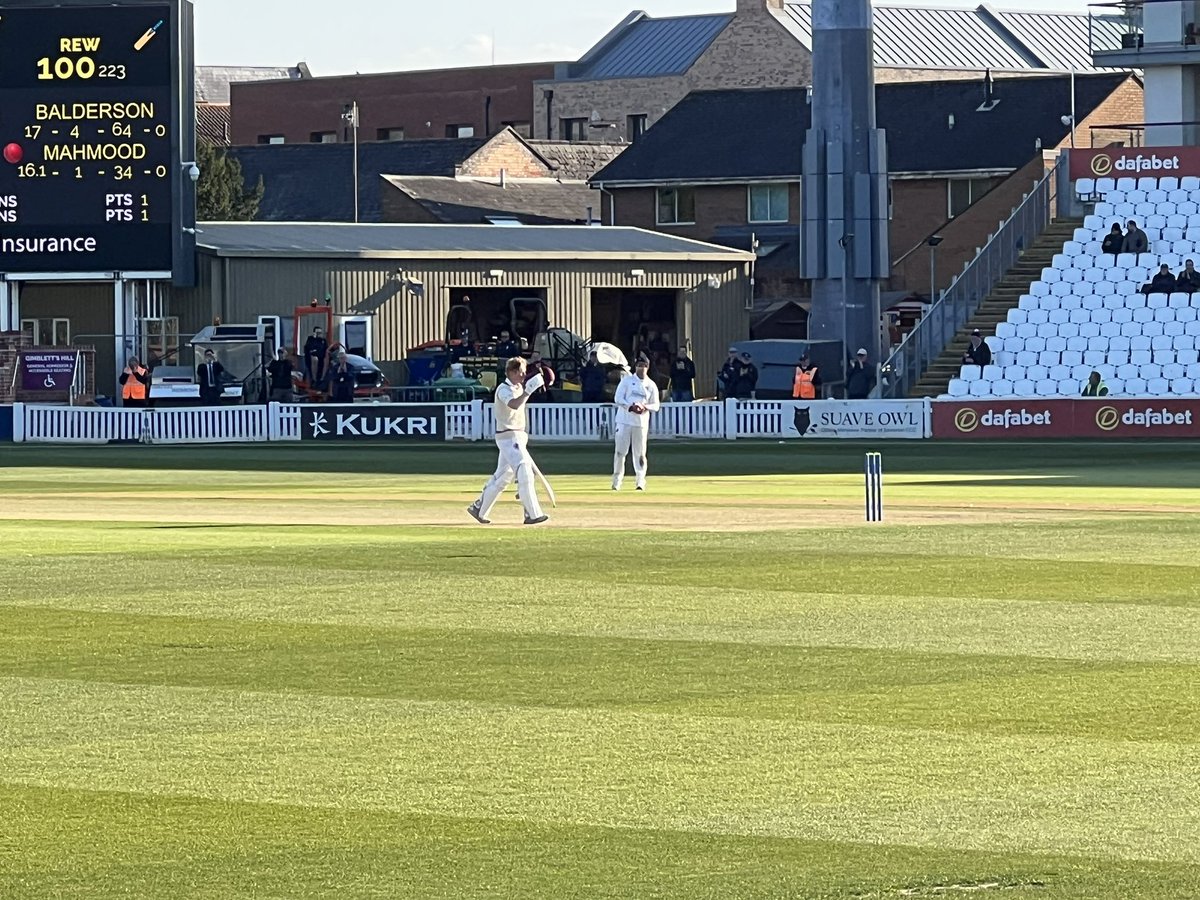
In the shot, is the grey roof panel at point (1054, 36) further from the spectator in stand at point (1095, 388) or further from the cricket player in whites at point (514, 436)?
the cricket player in whites at point (514, 436)

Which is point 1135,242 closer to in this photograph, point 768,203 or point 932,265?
point 932,265

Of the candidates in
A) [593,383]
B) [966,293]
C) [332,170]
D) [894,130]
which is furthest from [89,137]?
[332,170]

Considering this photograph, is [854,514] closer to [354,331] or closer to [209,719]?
[209,719]

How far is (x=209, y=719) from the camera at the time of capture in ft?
38.9

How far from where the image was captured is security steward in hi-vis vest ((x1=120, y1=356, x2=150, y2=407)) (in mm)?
46938

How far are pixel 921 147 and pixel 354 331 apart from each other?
25.4 m

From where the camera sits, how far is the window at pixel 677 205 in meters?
76.6

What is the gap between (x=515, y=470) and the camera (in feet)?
75.6

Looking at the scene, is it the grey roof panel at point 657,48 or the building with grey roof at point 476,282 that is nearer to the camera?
the building with grey roof at point 476,282

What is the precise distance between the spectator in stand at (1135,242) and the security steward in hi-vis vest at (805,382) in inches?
264

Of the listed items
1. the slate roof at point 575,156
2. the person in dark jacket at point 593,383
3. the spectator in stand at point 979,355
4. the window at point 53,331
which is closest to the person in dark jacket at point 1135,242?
the spectator in stand at point 979,355

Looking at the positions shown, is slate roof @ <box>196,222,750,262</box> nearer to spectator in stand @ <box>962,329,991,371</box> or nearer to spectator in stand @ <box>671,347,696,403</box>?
spectator in stand @ <box>671,347,696,403</box>

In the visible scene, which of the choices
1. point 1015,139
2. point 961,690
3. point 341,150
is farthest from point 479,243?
point 961,690

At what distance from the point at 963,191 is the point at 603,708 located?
6172 centimetres
